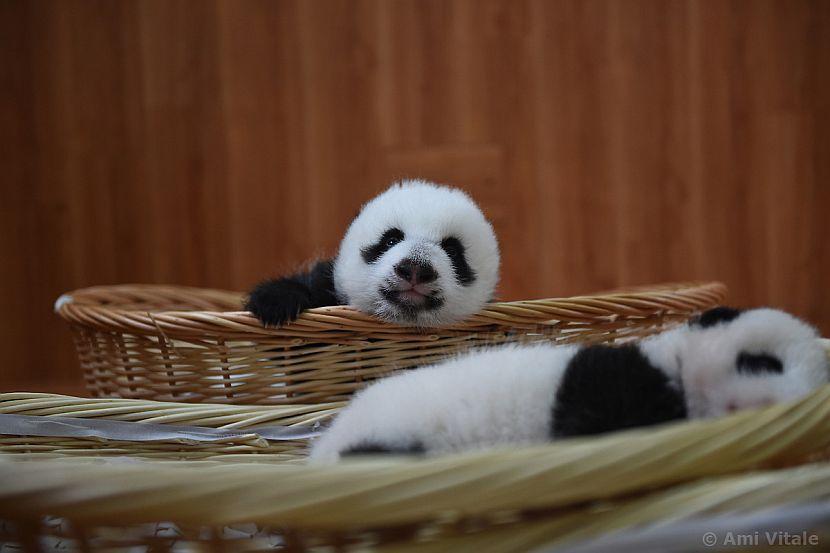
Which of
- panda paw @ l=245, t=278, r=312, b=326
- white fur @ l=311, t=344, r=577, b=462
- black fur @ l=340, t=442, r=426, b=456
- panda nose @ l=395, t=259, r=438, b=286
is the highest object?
panda nose @ l=395, t=259, r=438, b=286

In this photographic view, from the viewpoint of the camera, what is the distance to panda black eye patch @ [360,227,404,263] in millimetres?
1153

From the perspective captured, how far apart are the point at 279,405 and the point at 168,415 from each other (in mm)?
181

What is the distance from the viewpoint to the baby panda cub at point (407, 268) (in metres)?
1.05

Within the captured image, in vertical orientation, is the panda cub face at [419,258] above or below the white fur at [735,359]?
above

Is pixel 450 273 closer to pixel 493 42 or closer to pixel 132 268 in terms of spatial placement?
pixel 493 42

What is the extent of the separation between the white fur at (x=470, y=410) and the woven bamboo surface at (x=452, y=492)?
0.16 meters

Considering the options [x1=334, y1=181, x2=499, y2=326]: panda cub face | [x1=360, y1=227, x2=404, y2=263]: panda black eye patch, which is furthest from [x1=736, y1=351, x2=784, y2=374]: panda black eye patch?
[x1=360, y1=227, x2=404, y2=263]: panda black eye patch

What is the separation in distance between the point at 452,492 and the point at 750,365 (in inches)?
15.0

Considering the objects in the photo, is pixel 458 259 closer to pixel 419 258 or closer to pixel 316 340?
pixel 419 258

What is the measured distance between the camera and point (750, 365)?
67 centimetres

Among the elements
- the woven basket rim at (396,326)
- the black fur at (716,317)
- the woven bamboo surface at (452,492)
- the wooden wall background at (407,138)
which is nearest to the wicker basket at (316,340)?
the woven basket rim at (396,326)

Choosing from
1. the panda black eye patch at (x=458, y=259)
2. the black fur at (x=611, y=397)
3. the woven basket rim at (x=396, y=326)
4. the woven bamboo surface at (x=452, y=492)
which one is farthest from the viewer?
the panda black eye patch at (x=458, y=259)

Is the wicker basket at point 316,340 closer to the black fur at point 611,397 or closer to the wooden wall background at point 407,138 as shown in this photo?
the black fur at point 611,397

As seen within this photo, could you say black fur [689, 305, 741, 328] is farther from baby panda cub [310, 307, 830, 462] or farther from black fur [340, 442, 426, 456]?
black fur [340, 442, 426, 456]
